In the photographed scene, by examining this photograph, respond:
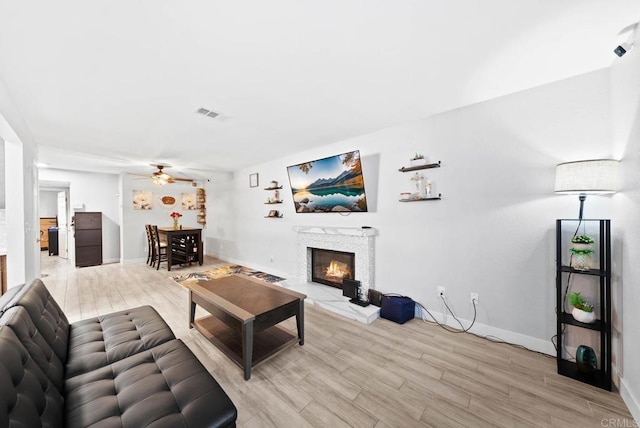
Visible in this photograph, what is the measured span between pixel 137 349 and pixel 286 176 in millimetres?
3509

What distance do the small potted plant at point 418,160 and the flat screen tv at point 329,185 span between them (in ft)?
2.39

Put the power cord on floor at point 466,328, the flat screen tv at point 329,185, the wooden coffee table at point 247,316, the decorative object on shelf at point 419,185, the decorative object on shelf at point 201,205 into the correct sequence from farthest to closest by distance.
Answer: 1. the decorative object on shelf at point 201,205
2. the flat screen tv at point 329,185
3. the decorative object on shelf at point 419,185
4. the power cord on floor at point 466,328
5. the wooden coffee table at point 247,316

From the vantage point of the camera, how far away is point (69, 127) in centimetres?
305

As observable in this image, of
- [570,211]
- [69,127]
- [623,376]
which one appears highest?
[69,127]

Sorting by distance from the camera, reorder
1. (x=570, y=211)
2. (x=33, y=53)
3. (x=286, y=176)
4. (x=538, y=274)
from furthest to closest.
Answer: (x=286, y=176)
(x=538, y=274)
(x=570, y=211)
(x=33, y=53)

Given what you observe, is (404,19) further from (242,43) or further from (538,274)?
(538,274)

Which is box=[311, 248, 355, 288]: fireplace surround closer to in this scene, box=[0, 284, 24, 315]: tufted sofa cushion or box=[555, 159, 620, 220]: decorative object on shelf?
box=[555, 159, 620, 220]: decorative object on shelf

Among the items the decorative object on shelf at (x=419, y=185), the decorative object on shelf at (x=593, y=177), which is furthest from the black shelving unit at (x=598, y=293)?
the decorative object on shelf at (x=419, y=185)

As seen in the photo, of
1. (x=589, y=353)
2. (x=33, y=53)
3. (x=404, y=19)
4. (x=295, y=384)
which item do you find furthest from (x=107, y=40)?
(x=589, y=353)

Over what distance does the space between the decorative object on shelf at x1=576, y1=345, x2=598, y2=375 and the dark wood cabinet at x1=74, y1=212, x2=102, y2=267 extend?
8.46 m

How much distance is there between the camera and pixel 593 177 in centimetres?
179

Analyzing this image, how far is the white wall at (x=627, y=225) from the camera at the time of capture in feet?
5.16

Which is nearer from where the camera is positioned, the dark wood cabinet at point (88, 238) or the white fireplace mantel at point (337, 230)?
the white fireplace mantel at point (337, 230)

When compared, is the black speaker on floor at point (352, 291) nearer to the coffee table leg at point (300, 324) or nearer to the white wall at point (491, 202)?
the white wall at point (491, 202)
